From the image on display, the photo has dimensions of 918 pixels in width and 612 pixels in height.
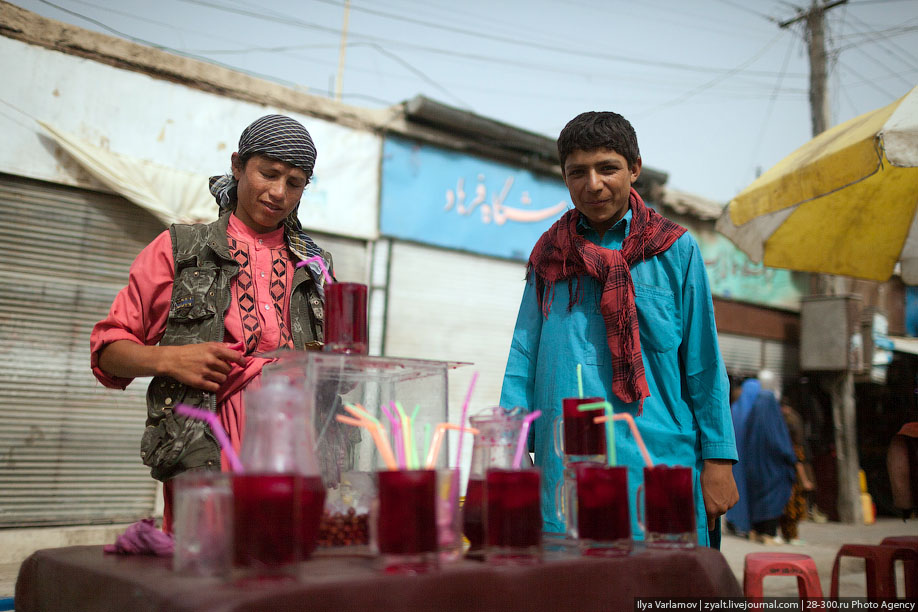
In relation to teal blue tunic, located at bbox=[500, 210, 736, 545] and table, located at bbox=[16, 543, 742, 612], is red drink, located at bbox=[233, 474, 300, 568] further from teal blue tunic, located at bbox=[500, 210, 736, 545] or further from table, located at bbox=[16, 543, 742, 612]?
teal blue tunic, located at bbox=[500, 210, 736, 545]

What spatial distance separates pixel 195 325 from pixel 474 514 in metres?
0.89

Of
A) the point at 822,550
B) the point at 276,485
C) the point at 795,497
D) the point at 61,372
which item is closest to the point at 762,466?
the point at 795,497

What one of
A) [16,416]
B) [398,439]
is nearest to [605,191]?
[398,439]

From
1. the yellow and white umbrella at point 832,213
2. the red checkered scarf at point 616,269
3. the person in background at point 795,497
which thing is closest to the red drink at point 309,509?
the red checkered scarf at point 616,269

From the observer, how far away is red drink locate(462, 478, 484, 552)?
4.44 feet

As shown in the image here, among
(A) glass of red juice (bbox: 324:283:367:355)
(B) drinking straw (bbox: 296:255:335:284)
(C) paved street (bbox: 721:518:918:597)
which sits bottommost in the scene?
(C) paved street (bbox: 721:518:918:597)

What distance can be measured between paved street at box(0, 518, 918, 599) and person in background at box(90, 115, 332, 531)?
7.43 feet

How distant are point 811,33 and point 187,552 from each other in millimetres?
11994

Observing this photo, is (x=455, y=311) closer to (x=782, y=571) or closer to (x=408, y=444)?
(x=782, y=571)

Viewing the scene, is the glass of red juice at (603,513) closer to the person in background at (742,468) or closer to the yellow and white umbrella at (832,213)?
the yellow and white umbrella at (832,213)

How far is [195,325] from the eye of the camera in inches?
69.6

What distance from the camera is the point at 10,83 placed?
5316 mm

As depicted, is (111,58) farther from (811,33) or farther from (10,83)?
(811,33)

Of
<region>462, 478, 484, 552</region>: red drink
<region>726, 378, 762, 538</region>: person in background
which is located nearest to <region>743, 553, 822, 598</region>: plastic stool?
<region>462, 478, 484, 552</region>: red drink
